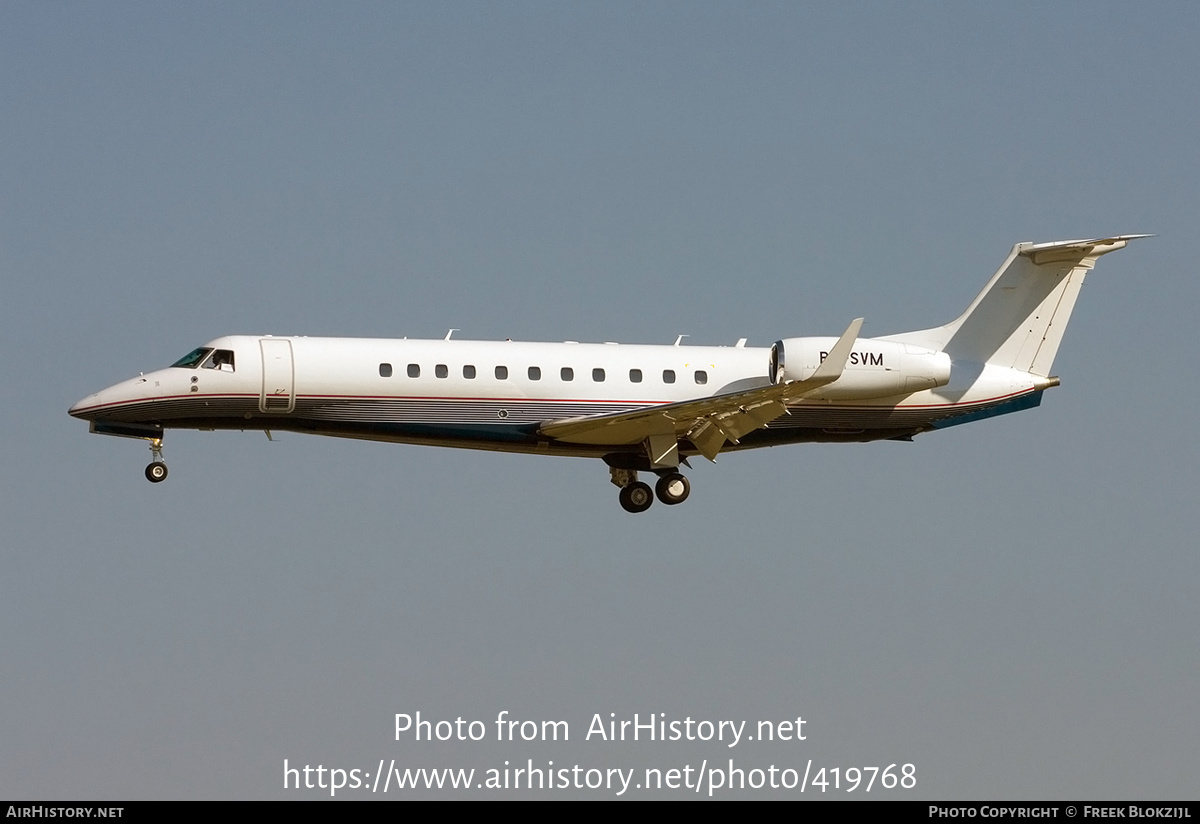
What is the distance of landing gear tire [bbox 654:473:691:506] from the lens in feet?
111

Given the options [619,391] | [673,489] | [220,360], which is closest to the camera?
[220,360]

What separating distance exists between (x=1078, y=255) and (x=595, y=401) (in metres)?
9.81

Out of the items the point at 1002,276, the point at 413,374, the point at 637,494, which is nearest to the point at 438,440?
the point at 413,374

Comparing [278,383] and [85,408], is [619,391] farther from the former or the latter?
[85,408]

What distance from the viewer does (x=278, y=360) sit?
105 feet

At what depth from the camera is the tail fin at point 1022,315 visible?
117ft

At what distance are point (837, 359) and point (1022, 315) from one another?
6.68 meters

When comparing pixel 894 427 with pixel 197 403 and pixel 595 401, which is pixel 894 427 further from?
pixel 197 403

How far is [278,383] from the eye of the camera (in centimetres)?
3184

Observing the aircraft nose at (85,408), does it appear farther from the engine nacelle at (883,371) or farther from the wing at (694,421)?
the engine nacelle at (883,371)

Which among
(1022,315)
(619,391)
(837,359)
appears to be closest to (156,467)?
(619,391)

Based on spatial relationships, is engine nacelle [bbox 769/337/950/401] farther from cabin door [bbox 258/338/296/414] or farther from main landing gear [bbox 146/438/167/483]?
main landing gear [bbox 146/438/167/483]

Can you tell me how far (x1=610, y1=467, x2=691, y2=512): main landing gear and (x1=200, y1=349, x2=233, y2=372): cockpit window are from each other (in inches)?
297

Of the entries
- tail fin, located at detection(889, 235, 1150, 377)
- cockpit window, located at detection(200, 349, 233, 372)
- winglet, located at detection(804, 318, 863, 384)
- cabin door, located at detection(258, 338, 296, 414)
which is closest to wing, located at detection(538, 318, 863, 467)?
winglet, located at detection(804, 318, 863, 384)
